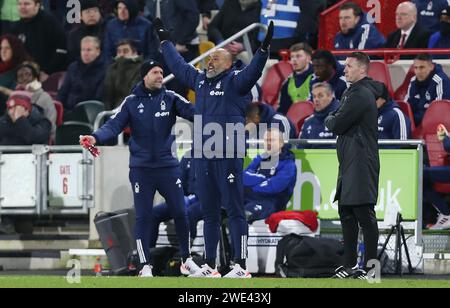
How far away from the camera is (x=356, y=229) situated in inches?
571

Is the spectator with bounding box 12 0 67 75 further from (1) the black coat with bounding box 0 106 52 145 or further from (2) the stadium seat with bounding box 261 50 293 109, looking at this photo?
(2) the stadium seat with bounding box 261 50 293 109

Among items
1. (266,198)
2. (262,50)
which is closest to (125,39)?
(266,198)

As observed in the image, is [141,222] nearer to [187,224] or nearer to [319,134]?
[187,224]

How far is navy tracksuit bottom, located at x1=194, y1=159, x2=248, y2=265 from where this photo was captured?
15.2 meters

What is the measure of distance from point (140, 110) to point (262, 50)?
1.87m

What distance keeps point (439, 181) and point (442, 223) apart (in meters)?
0.48

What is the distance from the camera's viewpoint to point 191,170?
56.9 feet

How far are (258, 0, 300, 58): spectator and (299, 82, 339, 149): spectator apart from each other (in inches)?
117

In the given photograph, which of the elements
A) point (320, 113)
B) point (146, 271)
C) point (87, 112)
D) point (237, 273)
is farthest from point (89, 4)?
point (237, 273)

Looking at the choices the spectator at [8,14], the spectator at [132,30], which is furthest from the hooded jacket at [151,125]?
the spectator at [8,14]

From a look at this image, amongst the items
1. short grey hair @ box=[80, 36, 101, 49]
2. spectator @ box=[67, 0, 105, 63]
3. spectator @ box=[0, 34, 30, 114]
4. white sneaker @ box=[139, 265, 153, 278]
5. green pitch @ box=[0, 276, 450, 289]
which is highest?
spectator @ box=[67, 0, 105, 63]

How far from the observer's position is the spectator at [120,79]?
1992 cm

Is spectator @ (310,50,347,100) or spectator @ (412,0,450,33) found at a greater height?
spectator @ (412,0,450,33)

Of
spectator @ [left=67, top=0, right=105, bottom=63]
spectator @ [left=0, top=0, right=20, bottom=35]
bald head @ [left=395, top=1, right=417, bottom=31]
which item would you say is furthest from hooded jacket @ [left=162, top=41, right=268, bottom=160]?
spectator @ [left=0, top=0, right=20, bottom=35]
